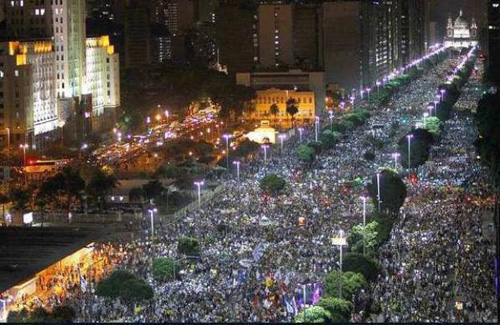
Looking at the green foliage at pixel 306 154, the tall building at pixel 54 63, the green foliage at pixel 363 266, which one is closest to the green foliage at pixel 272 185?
the green foliage at pixel 306 154

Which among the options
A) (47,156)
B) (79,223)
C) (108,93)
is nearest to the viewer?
(79,223)

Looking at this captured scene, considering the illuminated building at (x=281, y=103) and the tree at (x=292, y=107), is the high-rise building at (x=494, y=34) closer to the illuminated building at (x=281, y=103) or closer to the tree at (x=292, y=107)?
the illuminated building at (x=281, y=103)

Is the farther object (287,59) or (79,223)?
(287,59)

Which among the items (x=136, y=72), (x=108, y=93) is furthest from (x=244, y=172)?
→ (x=136, y=72)

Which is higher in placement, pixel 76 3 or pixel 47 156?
pixel 76 3

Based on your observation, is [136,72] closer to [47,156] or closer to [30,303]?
[47,156]

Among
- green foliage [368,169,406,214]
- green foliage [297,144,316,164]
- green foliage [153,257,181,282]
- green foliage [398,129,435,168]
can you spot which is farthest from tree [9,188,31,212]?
green foliage [398,129,435,168]

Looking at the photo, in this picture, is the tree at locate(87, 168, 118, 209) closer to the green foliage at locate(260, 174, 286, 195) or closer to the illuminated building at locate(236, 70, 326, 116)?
the green foliage at locate(260, 174, 286, 195)
